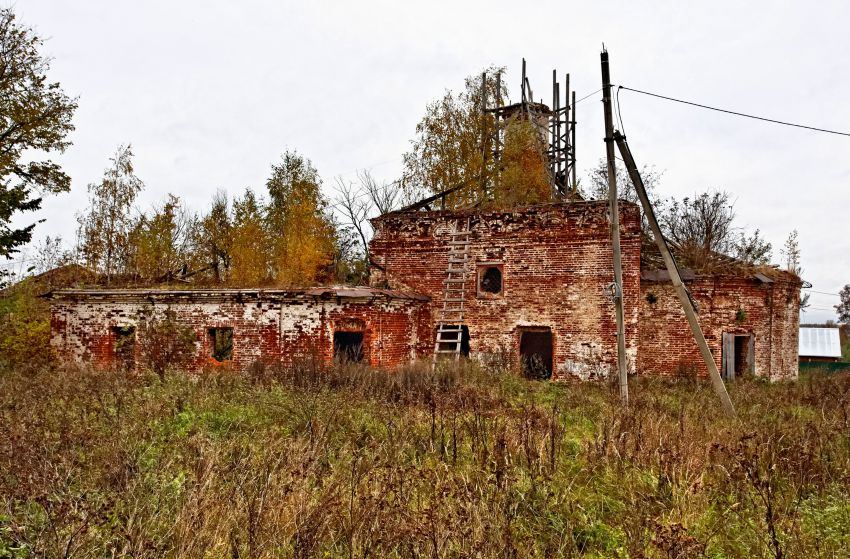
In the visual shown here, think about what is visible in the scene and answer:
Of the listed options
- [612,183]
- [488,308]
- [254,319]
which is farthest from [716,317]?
[254,319]

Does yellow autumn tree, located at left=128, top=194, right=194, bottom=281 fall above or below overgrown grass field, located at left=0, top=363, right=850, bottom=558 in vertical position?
above

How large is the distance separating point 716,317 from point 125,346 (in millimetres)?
14875

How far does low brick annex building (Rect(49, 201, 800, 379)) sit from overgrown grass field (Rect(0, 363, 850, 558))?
4.36 m

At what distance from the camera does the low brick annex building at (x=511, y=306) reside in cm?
1272

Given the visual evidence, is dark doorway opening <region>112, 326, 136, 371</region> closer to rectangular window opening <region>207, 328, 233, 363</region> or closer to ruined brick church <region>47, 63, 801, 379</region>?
ruined brick church <region>47, 63, 801, 379</region>

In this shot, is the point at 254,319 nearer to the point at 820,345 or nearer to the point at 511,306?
the point at 511,306

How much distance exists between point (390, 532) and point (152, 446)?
10.3 ft

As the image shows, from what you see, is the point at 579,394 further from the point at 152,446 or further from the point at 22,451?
the point at 22,451

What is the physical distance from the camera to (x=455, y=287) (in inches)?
581

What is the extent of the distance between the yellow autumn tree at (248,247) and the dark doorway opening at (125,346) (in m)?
10.9

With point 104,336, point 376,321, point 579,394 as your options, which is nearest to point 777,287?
point 579,394

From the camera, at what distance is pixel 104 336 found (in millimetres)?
13289

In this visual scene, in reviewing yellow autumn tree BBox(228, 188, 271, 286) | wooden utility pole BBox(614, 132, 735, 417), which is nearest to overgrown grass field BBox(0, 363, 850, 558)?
wooden utility pole BBox(614, 132, 735, 417)

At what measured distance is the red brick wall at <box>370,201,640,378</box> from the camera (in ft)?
45.1
